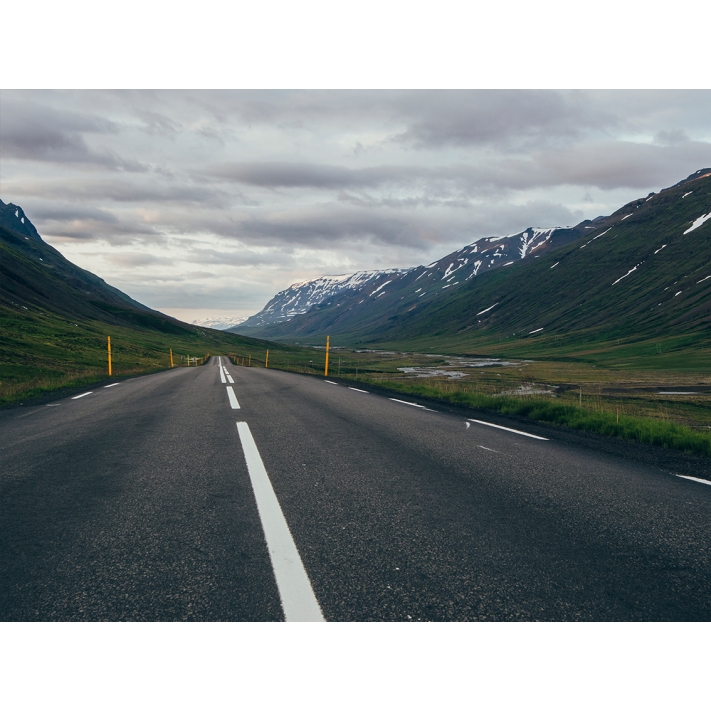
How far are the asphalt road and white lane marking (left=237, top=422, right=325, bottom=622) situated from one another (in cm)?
2

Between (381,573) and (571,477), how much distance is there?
3.94m

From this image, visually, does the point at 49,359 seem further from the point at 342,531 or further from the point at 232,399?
the point at 342,531

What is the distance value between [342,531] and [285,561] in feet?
2.54

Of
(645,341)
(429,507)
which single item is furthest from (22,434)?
(645,341)

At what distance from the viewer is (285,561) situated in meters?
3.66

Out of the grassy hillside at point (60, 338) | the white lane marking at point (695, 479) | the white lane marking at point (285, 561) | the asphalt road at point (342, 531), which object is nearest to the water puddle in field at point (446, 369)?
the grassy hillside at point (60, 338)

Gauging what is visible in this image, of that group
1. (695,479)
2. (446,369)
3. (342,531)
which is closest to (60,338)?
(446,369)

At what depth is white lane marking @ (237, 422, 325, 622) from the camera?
118 inches

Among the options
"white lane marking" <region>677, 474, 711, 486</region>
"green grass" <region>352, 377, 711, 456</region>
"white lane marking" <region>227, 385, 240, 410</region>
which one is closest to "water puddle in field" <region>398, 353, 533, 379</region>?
"white lane marking" <region>227, 385, 240, 410</region>

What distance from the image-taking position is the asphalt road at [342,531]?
124 inches

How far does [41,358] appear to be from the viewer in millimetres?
52281

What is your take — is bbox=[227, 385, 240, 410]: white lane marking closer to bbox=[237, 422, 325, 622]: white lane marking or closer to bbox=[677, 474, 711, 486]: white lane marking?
bbox=[237, 422, 325, 622]: white lane marking
